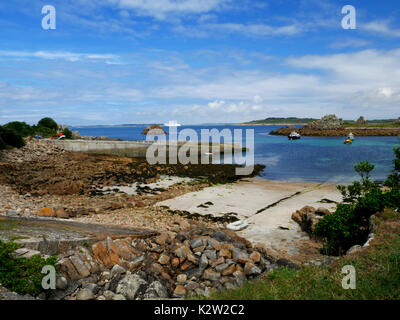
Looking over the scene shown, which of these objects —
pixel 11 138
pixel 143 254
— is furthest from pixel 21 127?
pixel 143 254

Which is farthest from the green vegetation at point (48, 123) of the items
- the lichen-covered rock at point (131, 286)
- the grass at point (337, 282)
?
the grass at point (337, 282)

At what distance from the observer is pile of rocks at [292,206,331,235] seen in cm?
1236

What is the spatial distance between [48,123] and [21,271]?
63765 millimetres

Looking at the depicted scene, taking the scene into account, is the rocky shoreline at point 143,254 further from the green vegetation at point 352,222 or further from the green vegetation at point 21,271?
the green vegetation at point 352,222

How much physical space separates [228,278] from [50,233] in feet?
18.4

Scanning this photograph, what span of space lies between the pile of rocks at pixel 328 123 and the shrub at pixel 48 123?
100 metres

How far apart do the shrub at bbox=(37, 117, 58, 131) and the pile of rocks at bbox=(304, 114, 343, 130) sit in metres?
100

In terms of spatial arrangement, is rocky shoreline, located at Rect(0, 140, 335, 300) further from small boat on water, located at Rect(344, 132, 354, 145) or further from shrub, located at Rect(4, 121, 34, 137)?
small boat on water, located at Rect(344, 132, 354, 145)

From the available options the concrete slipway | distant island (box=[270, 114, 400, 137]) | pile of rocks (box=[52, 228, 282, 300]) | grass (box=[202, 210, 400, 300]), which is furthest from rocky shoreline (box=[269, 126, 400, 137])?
pile of rocks (box=[52, 228, 282, 300])

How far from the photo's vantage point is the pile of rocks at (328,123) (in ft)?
379

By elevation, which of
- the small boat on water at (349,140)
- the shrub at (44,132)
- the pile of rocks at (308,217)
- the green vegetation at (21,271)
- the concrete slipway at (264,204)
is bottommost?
the concrete slipway at (264,204)
